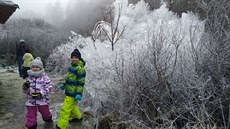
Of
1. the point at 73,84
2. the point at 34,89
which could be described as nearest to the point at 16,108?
the point at 34,89

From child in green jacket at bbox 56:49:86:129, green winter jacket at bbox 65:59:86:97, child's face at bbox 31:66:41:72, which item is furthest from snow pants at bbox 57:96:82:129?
child's face at bbox 31:66:41:72

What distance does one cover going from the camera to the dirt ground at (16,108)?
234 inches

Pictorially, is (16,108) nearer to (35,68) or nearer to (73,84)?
(35,68)

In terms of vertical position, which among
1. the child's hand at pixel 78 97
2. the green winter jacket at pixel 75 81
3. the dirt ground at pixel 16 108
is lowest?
the dirt ground at pixel 16 108

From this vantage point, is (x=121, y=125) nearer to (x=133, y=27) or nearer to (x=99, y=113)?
(x=99, y=113)

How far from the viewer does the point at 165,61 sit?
18.9 feet

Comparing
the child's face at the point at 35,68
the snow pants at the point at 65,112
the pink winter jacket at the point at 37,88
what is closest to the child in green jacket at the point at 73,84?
the snow pants at the point at 65,112

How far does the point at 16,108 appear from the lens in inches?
286

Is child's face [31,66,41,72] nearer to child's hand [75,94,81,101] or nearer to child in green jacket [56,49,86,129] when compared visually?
child in green jacket [56,49,86,129]

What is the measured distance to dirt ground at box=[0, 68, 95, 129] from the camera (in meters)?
5.94

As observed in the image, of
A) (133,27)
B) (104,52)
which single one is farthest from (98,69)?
(133,27)

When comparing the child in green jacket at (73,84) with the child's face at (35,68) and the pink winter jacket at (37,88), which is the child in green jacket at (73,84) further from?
the child's face at (35,68)

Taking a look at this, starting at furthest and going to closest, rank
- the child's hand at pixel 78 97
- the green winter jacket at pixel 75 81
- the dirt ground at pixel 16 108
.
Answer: the dirt ground at pixel 16 108, the green winter jacket at pixel 75 81, the child's hand at pixel 78 97

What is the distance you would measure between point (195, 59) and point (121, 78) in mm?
1517
